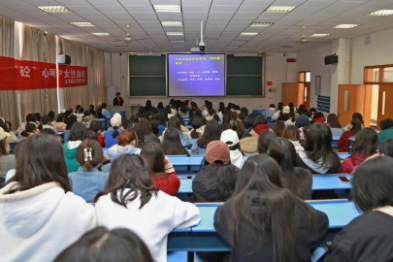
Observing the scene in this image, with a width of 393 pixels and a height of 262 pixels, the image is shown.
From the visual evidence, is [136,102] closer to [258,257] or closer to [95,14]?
[95,14]

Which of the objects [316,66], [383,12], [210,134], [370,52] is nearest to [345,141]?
[210,134]

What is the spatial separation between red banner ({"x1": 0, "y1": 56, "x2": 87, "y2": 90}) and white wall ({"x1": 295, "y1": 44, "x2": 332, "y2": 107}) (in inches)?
357

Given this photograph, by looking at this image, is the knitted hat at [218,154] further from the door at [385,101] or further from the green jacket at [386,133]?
the door at [385,101]

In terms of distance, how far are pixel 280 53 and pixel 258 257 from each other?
15.5 metres

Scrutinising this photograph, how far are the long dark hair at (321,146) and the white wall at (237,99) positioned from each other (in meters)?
12.4

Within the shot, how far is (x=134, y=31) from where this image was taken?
29.9 ft

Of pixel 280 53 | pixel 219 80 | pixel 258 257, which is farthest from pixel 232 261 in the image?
pixel 280 53

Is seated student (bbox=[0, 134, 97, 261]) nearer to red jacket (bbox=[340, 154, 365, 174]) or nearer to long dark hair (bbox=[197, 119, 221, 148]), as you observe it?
red jacket (bbox=[340, 154, 365, 174])

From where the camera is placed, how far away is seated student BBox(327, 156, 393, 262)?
5.17 feet

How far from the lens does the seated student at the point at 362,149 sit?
352 centimetres

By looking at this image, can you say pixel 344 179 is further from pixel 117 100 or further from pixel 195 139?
pixel 117 100

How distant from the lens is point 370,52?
9.91 metres

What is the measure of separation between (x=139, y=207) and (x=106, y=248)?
1.01m

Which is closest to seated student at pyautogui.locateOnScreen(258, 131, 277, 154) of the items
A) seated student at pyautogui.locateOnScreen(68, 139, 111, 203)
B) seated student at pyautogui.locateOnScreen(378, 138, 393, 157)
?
seated student at pyautogui.locateOnScreen(378, 138, 393, 157)
